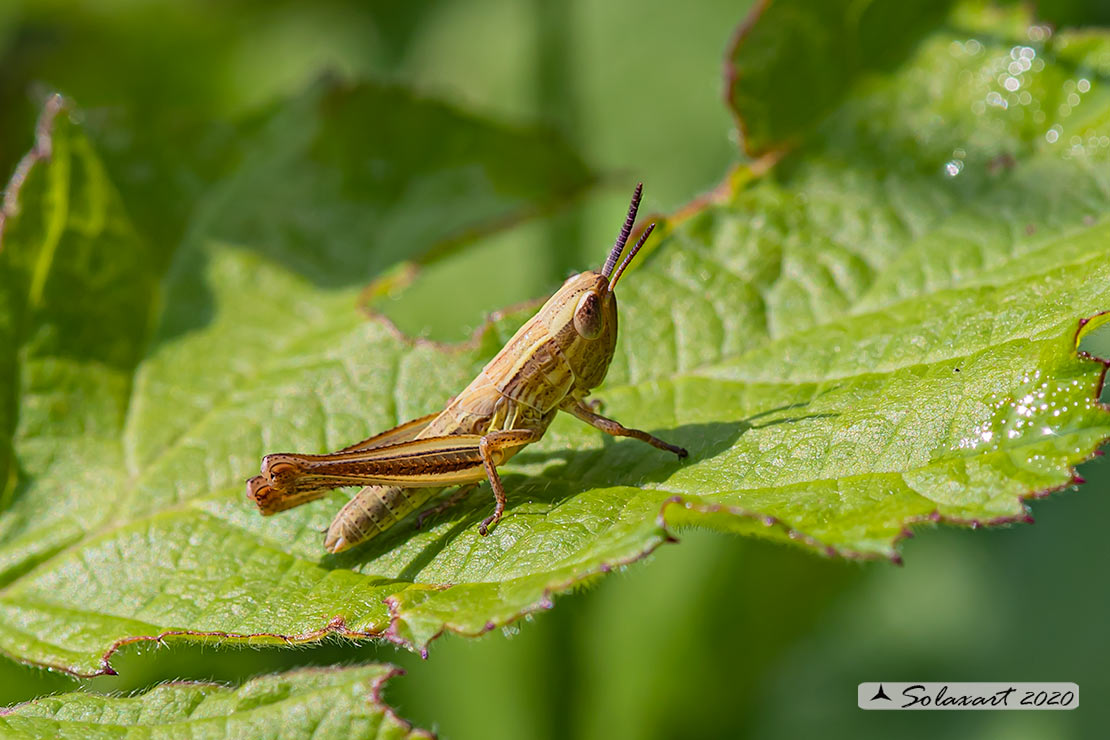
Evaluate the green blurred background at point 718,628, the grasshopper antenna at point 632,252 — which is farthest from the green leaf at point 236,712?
the grasshopper antenna at point 632,252

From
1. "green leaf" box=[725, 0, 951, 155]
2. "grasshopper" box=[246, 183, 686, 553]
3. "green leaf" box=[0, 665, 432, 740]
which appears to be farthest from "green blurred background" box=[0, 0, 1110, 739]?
"green leaf" box=[0, 665, 432, 740]

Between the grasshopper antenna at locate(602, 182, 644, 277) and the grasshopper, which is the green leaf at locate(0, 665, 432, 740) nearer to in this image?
the grasshopper

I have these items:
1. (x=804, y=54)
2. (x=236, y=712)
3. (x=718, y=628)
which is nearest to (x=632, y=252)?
(x=804, y=54)

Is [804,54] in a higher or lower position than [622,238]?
higher

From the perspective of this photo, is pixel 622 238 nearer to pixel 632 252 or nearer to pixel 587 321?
pixel 632 252

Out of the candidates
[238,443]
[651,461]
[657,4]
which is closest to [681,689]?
[651,461]

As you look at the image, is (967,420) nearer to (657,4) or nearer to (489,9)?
(657,4)

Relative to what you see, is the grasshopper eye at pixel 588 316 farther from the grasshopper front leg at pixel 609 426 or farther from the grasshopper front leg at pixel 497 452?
the grasshopper front leg at pixel 497 452
